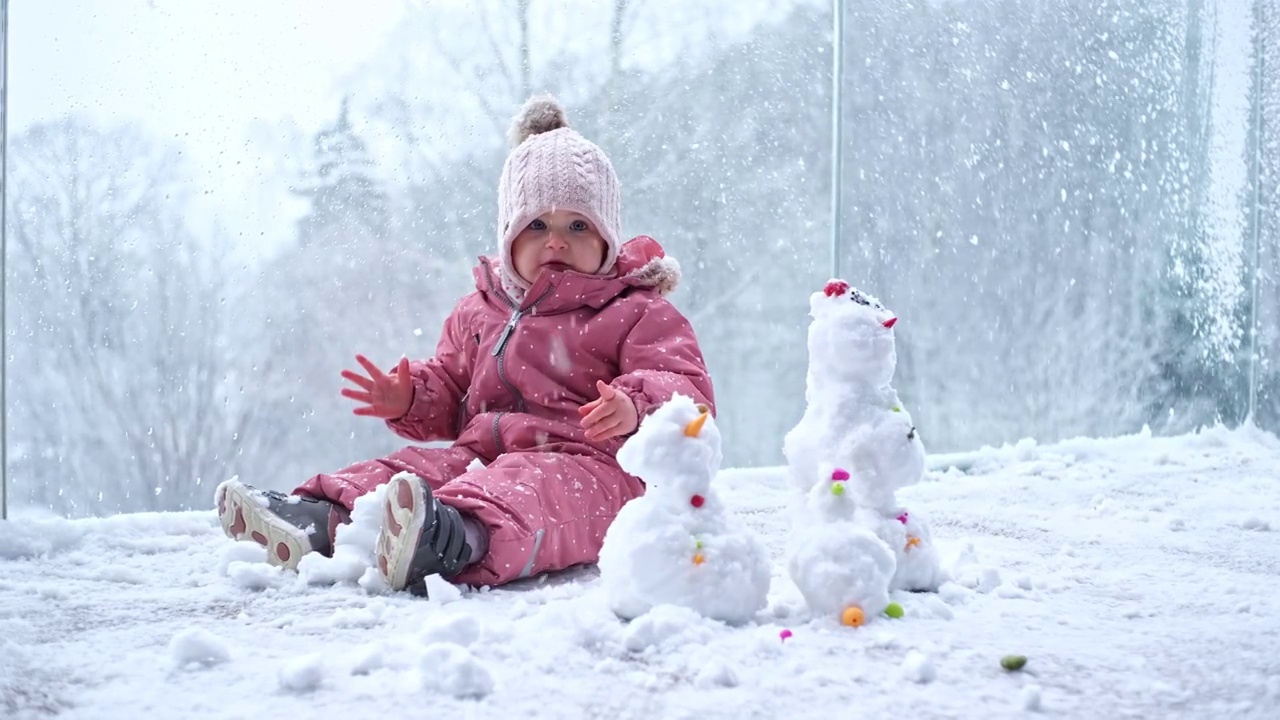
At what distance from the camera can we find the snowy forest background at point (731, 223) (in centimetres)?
189

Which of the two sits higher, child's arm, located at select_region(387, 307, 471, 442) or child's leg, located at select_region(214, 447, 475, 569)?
child's arm, located at select_region(387, 307, 471, 442)

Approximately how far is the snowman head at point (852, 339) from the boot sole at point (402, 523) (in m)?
0.43

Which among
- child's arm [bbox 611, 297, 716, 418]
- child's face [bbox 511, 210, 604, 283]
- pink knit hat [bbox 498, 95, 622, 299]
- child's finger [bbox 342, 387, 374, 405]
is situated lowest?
child's finger [bbox 342, 387, 374, 405]

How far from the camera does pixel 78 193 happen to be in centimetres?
184

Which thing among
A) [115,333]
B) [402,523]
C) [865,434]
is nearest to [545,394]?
[402,523]

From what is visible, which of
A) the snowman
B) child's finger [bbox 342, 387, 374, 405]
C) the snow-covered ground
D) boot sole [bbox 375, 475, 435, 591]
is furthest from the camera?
child's finger [bbox 342, 387, 374, 405]

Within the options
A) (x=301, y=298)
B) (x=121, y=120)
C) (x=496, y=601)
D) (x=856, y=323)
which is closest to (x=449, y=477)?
(x=496, y=601)

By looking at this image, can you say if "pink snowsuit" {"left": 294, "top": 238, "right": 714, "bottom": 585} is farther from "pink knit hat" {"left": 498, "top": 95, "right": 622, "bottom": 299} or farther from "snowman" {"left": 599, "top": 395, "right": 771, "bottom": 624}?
"snowman" {"left": 599, "top": 395, "right": 771, "bottom": 624}

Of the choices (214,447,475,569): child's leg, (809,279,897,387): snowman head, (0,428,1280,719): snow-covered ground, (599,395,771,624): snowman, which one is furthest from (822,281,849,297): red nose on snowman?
(214,447,475,569): child's leg

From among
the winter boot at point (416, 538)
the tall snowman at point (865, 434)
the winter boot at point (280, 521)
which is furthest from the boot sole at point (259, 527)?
the tall snowman at point (865, 434)

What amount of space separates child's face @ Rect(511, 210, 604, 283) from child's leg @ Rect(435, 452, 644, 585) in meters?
0.28

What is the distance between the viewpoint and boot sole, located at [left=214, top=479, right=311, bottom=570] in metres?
1.25

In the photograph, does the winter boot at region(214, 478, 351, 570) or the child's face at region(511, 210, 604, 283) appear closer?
the winter boot at region(214, 478, 351, 570)

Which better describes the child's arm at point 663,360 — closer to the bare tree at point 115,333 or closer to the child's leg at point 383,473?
the child's leg at point 383,473
